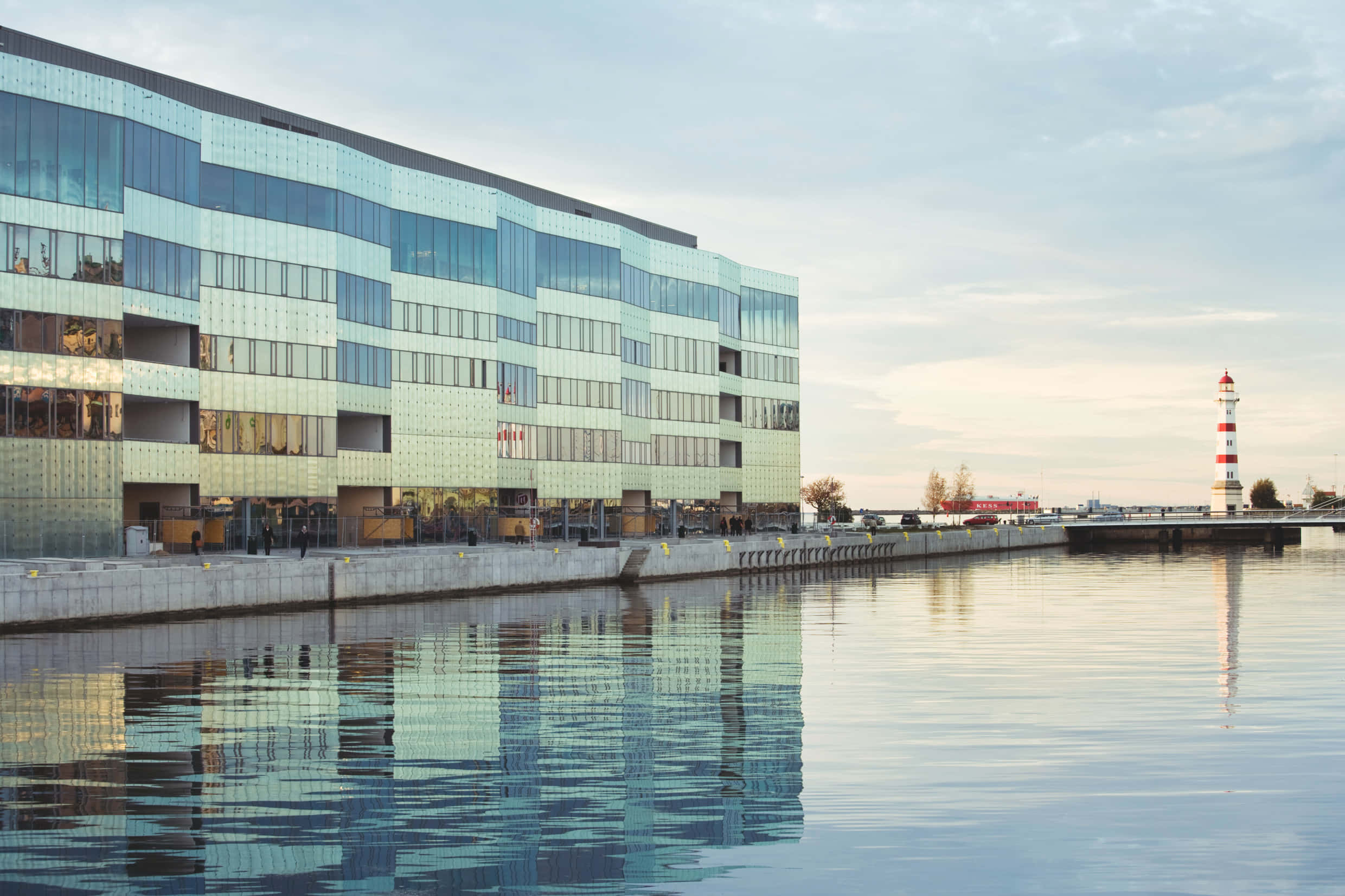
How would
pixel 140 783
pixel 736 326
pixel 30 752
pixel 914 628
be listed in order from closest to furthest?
pixel 140 783, pixel 30 752, pixel 914 628, pixel 736 326

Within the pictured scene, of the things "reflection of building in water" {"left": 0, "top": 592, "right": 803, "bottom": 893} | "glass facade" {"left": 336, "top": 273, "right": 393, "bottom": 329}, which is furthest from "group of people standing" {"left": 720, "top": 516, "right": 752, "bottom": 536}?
"reflection of building in water" {"left": 0, "top": 592, "right": 803, "bottom": 893}

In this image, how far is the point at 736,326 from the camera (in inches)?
4503

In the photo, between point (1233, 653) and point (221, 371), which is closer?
point (1233, 653)

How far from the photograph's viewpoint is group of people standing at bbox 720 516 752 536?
109062mm

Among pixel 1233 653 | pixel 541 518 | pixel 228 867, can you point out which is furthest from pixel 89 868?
pixel 541 518

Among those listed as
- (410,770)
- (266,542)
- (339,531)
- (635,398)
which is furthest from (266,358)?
(410,770)

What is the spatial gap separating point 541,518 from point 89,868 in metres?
77.7

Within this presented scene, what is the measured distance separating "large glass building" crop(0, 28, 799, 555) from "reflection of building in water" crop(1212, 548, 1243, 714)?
37.9 m

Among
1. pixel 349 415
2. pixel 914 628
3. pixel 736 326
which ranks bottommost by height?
pixel 914 628

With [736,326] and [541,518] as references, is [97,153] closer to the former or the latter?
[541,518]

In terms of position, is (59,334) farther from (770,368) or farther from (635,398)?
(770,368)

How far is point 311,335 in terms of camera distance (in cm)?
7506

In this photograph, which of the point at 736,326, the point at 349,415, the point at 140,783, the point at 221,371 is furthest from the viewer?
the point at 736,326

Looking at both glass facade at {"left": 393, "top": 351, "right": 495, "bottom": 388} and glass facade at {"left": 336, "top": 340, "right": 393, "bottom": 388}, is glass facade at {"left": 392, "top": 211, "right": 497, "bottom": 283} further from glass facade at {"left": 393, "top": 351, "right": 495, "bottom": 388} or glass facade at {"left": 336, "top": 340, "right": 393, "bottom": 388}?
glass facade at {"left": 336, "top": 340, "right": 393, "bottom": 388}
